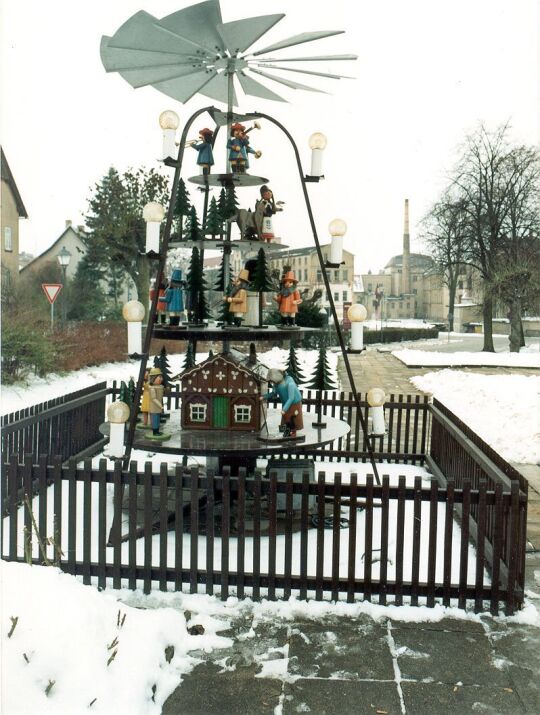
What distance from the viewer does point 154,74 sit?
21.3 feet

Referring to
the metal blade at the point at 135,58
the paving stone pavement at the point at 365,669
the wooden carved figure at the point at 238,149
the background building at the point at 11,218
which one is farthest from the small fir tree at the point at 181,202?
the background building at the point at 11,218

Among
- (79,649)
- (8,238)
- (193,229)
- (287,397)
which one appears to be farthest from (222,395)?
(8,238)

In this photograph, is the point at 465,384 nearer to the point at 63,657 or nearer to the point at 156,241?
the point at 156,241

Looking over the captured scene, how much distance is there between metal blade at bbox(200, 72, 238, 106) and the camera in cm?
718

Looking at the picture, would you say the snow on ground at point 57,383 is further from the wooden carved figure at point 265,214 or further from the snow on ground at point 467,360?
the snow on ground at point 467,360

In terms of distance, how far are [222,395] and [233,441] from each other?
1.99 feet

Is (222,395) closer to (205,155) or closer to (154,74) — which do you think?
(205,155)

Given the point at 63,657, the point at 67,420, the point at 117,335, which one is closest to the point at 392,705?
the point at 63,657

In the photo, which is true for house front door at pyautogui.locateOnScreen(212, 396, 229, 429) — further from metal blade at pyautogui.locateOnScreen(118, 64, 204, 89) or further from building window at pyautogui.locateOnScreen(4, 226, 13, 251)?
building window at pyautogui.locateOnScreen(4, 226, 13, 251)

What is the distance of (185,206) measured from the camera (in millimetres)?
6934

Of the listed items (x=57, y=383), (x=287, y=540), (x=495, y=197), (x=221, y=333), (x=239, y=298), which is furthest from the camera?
(x=495, y=197)

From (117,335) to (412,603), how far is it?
24.0 m

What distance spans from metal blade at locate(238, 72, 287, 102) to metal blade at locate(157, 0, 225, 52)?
1.31 meters

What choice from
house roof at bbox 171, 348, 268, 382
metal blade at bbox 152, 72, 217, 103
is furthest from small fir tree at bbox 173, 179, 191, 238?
house roof at bbox 171, 348, 268, 382
